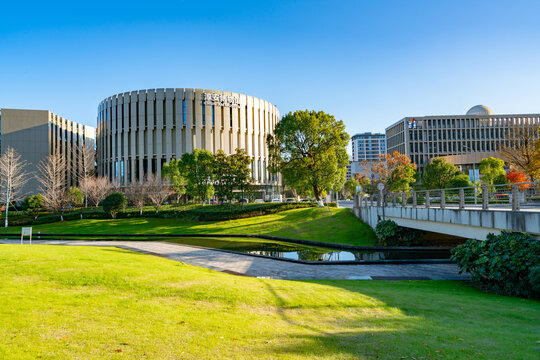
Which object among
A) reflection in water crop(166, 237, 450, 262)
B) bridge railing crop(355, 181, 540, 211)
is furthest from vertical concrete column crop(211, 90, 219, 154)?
reflection in water crop(166, 237, 450, 262)

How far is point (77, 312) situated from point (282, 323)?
12.9 feet

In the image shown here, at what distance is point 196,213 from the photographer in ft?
124

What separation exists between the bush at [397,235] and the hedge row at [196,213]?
1685 cm

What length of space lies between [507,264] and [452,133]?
96.5 m

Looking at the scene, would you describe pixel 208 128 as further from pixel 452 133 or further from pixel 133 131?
pixel 452 133

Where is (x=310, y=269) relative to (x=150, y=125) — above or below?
below

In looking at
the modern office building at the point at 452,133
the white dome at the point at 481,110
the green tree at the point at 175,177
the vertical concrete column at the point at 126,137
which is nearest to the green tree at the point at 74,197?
the green tree at the point at 175,177

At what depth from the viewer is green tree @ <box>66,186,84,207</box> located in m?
45.4

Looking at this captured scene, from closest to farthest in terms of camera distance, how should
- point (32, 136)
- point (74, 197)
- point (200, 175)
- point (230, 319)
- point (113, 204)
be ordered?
point (230, 319)
point (113, 204)
point (200, 175)
point (74, 197)
point (32, 136)

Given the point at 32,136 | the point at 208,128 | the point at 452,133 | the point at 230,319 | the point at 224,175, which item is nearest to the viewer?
the point at 230,319

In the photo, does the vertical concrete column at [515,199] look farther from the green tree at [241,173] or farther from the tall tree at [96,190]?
the tall tree at [96,190]

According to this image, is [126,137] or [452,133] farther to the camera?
[452,133]

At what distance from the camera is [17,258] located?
416 inches

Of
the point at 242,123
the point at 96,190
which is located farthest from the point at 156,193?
the point at 242,123
